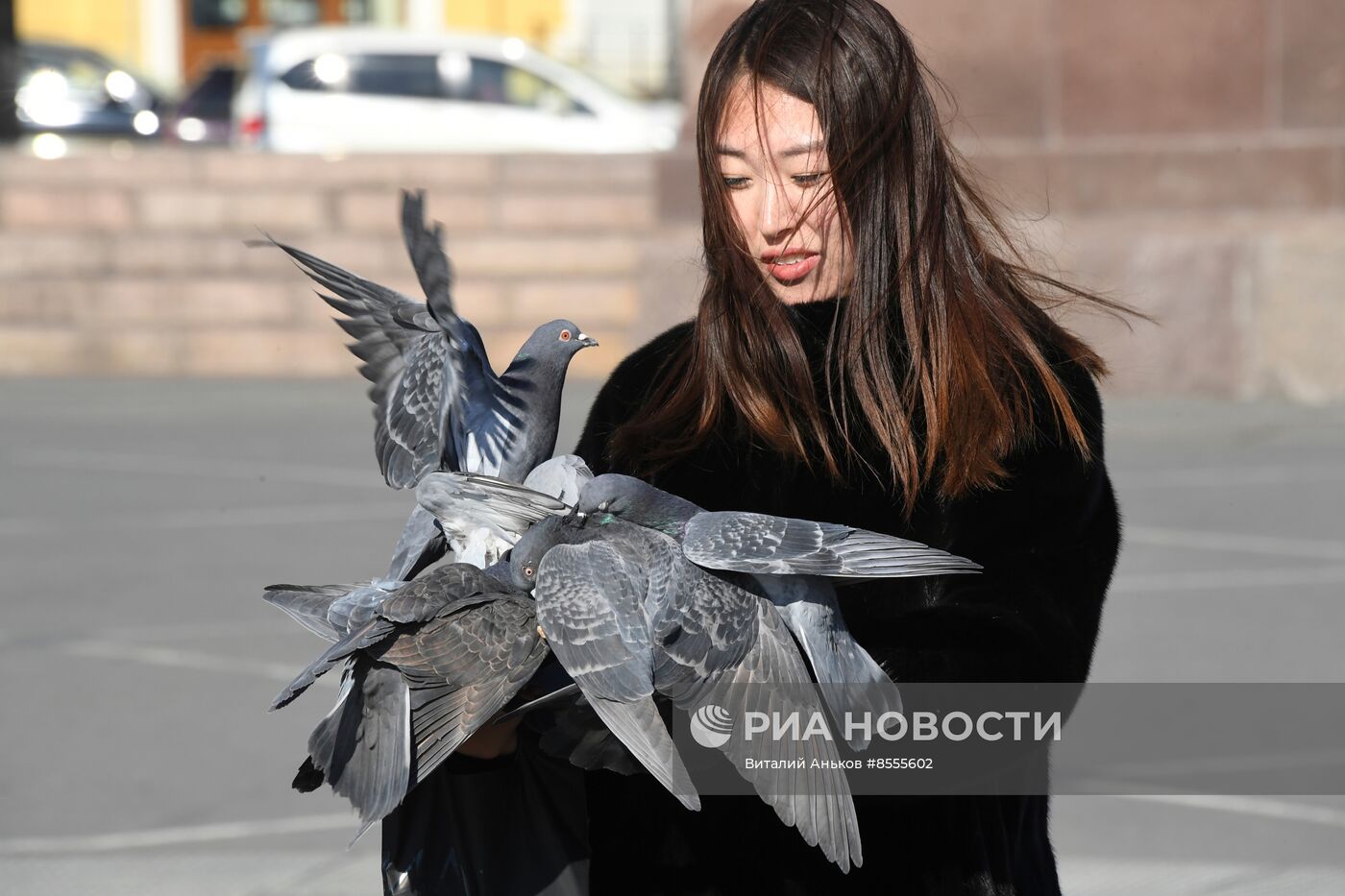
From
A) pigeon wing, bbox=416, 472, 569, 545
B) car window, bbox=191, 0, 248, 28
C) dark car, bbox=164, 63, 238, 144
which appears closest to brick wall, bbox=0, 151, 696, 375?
dark car, bbox=164, 63, 238, 144

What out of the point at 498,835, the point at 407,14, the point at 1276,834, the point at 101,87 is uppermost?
the point at 407,14

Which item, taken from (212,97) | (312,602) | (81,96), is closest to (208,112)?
(212,97)

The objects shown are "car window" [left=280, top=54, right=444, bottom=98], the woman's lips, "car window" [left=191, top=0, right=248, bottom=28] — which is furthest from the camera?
"car window" [left=191, top=0, right=248, bottom=28]

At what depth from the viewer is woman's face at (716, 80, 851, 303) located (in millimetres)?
2244

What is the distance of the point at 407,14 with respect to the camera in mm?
31000

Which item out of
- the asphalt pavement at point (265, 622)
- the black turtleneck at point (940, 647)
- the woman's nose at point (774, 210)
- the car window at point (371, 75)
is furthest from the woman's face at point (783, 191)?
the car window at point (371, 75)

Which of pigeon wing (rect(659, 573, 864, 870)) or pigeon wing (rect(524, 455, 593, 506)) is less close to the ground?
pigeon wing (rect(524, 455, 593, 506))

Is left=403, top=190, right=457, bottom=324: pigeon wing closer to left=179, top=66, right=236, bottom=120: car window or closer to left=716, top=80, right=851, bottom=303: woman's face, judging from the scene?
left=716, top=80, right=851, bottom=303: woman's face

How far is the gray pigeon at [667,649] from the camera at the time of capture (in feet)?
5.76

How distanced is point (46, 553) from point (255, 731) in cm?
267

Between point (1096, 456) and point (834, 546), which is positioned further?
point (1096, 456)

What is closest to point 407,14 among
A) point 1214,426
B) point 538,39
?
point 538,39

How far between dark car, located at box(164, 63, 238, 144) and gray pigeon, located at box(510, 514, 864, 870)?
20554 mm

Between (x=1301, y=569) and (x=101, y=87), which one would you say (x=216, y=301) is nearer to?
(x=1301, y=569)
